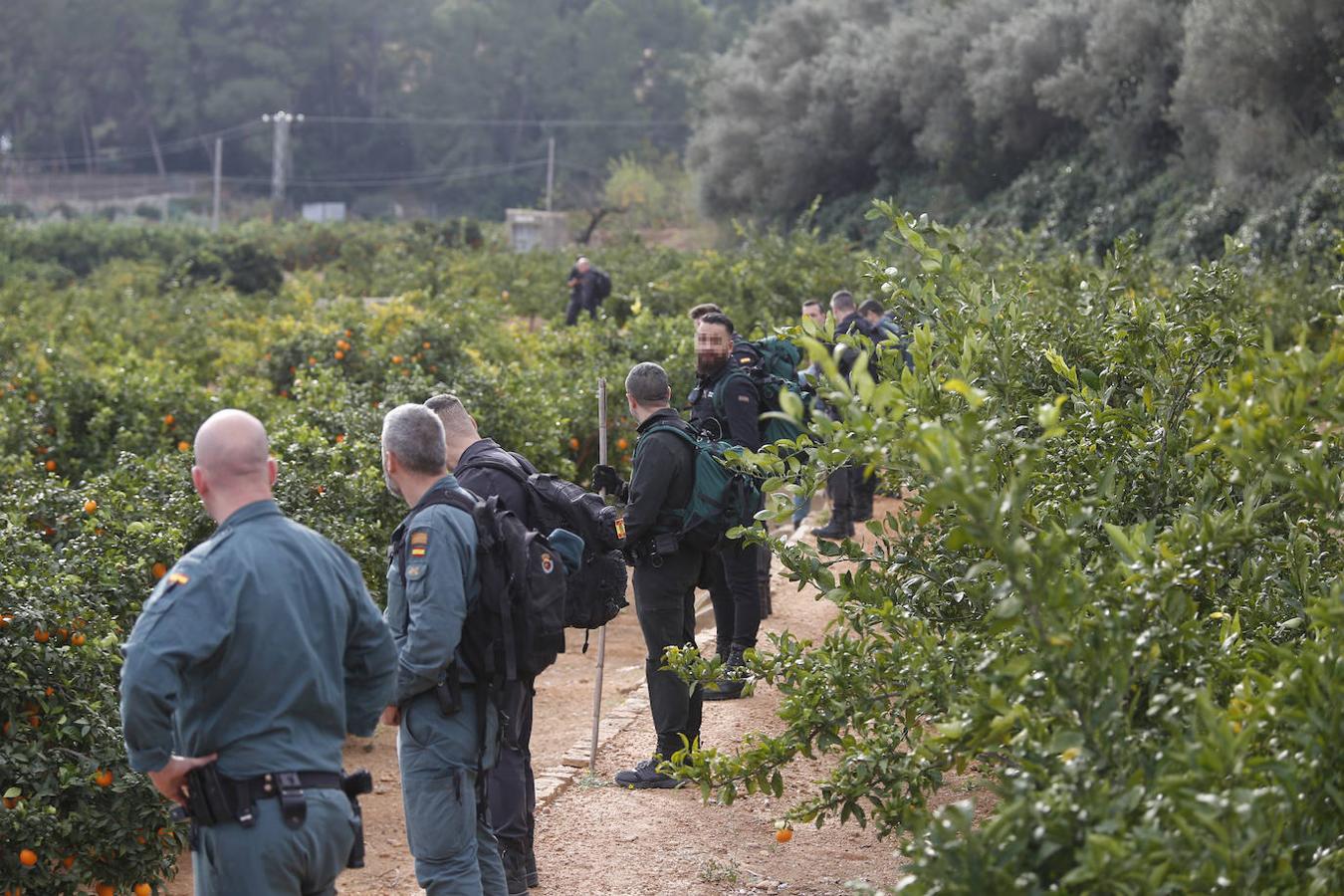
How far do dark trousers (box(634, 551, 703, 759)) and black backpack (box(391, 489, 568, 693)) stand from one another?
1.67 metres

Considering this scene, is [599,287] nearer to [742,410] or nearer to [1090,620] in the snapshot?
[742,410]

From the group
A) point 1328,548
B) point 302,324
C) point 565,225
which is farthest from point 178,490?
point 565,225

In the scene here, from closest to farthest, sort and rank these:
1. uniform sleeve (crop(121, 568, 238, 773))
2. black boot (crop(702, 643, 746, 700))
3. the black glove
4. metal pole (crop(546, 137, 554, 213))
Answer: uniform sleeve (crop(121, 568, 238, 773))
the black glove
black boot (crop(702, 643, 746, 700))
metal pole (crop(546, 137, 554, 213))

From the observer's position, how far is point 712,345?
24.2ft

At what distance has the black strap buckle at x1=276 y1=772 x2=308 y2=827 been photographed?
3.45m

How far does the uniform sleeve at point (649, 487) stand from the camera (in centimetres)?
598

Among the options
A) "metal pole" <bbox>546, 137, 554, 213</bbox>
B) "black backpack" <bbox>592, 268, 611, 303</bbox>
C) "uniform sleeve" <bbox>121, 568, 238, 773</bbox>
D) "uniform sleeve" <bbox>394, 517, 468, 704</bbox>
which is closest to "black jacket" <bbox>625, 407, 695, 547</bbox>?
"uniform sleeve" <bbox>394, 517, 468, 704</bbox>

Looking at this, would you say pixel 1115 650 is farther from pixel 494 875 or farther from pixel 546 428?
pixel 546 428

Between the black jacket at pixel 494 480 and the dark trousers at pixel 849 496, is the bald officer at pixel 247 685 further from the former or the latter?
the dark trousers at pixel 849 496

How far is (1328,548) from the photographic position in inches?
169

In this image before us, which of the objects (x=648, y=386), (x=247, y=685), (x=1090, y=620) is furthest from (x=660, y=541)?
(x=1090, y=620)

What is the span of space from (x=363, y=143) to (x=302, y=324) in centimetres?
6446

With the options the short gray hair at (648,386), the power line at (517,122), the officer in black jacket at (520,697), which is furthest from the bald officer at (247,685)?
the power line at (517,122)

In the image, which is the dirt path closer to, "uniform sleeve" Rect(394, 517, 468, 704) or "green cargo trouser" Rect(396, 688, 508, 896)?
"green cargo trouser" Rect(396, 688, 508, 896)
